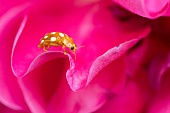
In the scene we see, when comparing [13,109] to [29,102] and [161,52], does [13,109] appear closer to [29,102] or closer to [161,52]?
[29,102]

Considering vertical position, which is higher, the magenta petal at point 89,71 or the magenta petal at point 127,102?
the magenta petal at point 89,71

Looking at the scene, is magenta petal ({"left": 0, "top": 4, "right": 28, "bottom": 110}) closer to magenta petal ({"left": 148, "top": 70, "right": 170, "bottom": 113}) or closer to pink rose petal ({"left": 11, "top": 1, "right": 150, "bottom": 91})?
pink rose petal ({"left": 11, "top": 1, "right": 150, "bottom": 91})

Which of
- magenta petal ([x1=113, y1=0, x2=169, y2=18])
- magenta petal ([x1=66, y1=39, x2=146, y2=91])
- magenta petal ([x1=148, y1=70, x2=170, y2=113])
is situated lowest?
magenta petal ([x1=148, y1=70, x2=170, y2=113])

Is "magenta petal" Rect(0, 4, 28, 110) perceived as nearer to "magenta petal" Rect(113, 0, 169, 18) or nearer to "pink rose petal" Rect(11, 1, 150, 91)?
"pink rose petal" Rect(11, 1, 150, 91)

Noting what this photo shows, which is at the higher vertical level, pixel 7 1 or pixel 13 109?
pixel 7 1

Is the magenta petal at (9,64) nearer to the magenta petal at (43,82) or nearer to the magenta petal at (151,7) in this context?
the magenta petal at (43,82)

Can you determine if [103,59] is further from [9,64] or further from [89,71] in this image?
[9,64]

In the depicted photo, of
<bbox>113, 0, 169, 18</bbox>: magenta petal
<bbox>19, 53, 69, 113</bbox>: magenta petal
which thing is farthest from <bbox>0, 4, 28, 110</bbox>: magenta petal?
<bbox>113, 0, 169, 18</bbox>: magenta petal

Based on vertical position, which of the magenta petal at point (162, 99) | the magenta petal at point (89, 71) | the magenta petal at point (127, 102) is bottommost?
the magenta petal at point (162, 99)

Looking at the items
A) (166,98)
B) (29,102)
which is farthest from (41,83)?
(166,98)

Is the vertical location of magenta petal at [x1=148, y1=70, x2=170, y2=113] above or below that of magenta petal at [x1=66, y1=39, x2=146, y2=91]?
below

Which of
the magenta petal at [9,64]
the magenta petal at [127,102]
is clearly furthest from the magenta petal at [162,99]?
the magenta petal at [9,64]
